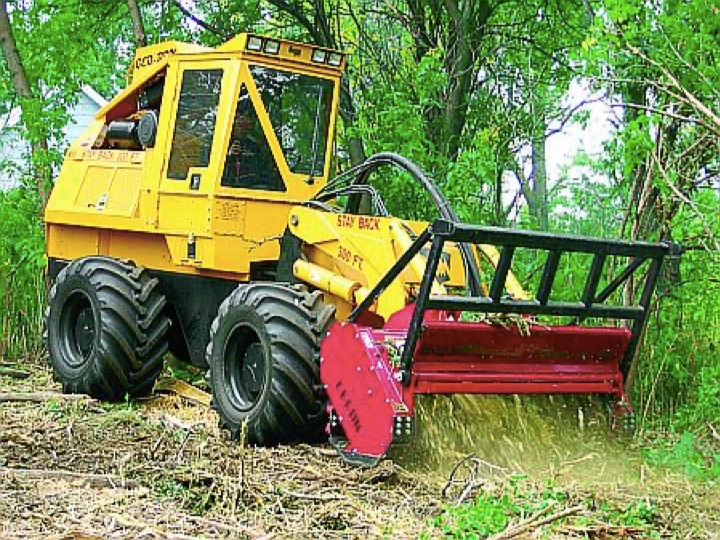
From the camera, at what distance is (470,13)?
1188cm

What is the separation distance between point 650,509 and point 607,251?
166cm

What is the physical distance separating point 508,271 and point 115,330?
3.72 meters

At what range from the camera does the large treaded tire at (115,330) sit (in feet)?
30.8

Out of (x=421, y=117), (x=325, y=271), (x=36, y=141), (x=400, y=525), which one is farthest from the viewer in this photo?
(x=36, y=141)

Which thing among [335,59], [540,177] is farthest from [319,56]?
[540,177]

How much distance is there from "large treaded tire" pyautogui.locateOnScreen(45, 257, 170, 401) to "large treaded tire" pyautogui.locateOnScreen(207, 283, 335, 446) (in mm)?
1342

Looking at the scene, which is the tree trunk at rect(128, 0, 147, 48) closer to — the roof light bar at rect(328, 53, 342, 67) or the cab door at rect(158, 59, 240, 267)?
the cab door at rect(158, 59, 240, 267)

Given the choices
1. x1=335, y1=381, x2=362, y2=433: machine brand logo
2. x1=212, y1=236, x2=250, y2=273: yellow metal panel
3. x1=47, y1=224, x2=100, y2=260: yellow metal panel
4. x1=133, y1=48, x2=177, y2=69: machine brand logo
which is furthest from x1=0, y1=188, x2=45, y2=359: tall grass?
x1=335, y1=381, x2=362, y2=433: machine brand logo

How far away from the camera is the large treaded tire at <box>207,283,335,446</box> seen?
752 centimetres

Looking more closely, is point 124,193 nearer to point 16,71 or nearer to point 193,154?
point 193,154

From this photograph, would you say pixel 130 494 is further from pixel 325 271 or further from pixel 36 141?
pixel 36 141

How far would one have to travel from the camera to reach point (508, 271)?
6.81 meters

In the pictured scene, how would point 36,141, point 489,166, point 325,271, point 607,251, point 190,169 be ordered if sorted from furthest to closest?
1. point 36,141
2. point 489,166
3. point 190,169
4. point 325,271
5. point 607,251

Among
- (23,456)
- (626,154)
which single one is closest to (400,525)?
(23,456)
